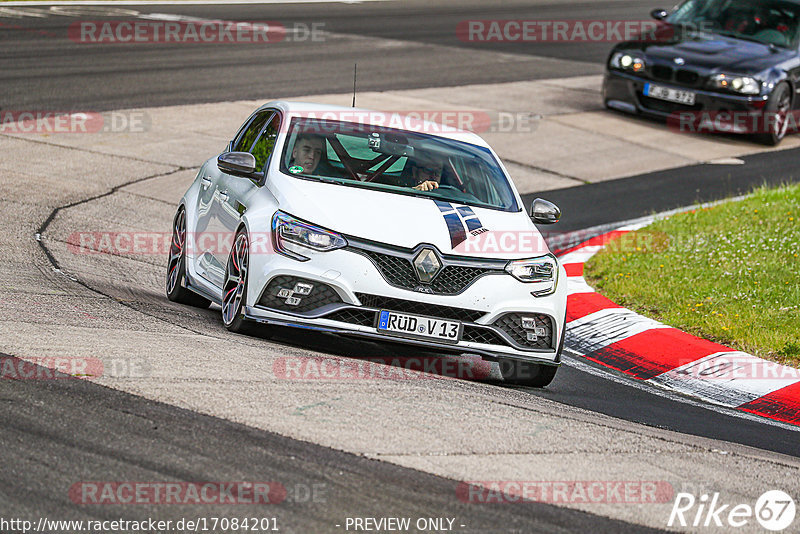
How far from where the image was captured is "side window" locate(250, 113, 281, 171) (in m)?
8.31

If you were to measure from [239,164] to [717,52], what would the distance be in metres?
12.2

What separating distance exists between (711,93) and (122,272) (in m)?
11.0

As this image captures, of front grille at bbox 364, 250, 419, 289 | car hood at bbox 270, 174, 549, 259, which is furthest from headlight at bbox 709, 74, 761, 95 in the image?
front grille at bbox 364, 250, 419, 289

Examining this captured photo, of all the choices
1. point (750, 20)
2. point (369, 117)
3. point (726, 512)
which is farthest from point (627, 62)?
point (726, 512)

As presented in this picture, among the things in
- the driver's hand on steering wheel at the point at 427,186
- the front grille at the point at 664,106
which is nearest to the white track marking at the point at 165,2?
the front grille at the point at 664,106

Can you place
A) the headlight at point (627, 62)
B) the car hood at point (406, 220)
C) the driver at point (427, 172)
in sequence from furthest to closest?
the headlight at point (627, 62) → the driver at point (427, 172) → the car hood at point (406, 220)

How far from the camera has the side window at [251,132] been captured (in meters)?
8.98

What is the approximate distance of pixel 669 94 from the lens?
18219 mm

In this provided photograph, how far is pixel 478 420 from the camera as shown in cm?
604

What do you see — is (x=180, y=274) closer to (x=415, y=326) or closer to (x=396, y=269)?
(x=396, y=269)

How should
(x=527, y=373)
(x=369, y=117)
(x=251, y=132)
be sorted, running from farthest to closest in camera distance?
(x=251, y=132) < (x=369, y=117) < (x=527, y=373)

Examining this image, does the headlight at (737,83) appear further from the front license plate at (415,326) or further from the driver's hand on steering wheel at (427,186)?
the front license plate at (415,326)

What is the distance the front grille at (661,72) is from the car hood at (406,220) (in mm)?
10948

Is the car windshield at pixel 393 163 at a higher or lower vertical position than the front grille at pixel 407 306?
higher
